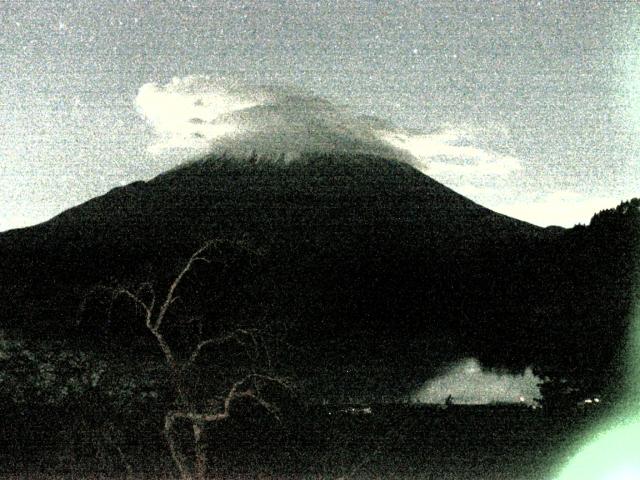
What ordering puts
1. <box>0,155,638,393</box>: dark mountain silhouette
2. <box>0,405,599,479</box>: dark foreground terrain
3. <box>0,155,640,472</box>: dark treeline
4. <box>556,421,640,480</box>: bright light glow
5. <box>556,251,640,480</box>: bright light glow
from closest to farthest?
<box>556,421,640,480</box>: bright light glow → <box>556,251,640,480</box>: bright light glow → <box>0,405,599,479</box>: dark foreground terrain → <box>0,155,640,472</box>: dark treeline → <box>0,155,638,393</box>: dark mountain silhouette

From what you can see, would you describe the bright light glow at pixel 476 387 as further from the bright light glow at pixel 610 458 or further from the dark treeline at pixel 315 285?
the bright light glow at pixel 610 458

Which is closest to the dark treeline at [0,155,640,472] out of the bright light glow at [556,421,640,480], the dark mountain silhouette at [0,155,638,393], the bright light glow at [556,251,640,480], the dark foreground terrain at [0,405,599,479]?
the dark mountain silhouette at [0,155,638,393]

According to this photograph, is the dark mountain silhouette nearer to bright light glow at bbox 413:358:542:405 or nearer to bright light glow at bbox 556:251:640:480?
bright light glow at bbox 556:251:640:480

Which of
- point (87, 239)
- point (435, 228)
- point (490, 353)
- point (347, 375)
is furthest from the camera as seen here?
point (435, 228)

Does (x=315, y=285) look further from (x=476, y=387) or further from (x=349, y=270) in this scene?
(x=476, y=387)

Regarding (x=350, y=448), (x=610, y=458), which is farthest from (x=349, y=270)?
(x=610, y=458)

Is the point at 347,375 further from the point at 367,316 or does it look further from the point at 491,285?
the point at 367,316

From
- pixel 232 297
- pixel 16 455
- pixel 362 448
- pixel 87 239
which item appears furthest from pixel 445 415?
pixel 87 239

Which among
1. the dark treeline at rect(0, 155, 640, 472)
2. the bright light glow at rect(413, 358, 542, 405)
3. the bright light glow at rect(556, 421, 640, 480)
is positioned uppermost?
the dark treeline at rect(0, 155, 640, 472)
